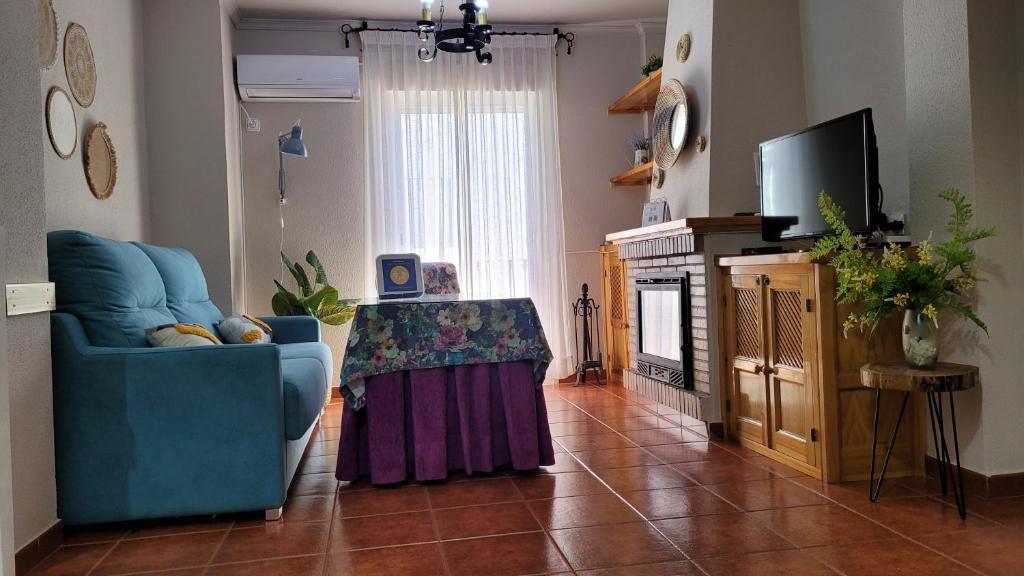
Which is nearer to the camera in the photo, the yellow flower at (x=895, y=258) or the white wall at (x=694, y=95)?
the yellow flower at (x=895, y=258)

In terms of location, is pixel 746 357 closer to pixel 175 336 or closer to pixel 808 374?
pixel 808 374

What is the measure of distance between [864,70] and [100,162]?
140 inches

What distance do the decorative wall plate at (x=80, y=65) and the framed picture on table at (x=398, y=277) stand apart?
1.54m

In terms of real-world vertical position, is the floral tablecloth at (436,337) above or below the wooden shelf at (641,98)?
below

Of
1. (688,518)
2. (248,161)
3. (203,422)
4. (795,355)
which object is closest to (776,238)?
(795,355)

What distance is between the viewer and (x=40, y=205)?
8.06 feet

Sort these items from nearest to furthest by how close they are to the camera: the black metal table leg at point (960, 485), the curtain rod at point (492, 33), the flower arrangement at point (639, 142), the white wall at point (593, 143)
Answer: the black metal table leg at point (960, 485) → the curtain rod at point (492, 33) → the flower arrangement at point (639, 142) → the white wall at point (593, 143)

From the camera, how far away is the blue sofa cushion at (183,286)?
3562mm

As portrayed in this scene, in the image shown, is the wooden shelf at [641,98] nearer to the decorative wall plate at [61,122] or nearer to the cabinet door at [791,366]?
the cabinet door at [791,366]

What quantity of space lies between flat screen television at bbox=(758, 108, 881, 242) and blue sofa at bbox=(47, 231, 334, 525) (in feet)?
7.06

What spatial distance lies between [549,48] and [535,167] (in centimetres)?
90

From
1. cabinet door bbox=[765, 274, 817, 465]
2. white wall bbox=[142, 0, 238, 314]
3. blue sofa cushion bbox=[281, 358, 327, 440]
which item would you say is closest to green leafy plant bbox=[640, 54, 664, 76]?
cabinet door bbox=[765, 274, 817, 465]

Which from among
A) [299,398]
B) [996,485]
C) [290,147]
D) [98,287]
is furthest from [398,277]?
[996,485]

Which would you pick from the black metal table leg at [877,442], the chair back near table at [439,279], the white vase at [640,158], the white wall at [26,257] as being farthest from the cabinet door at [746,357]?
the white wall at [26,257]
